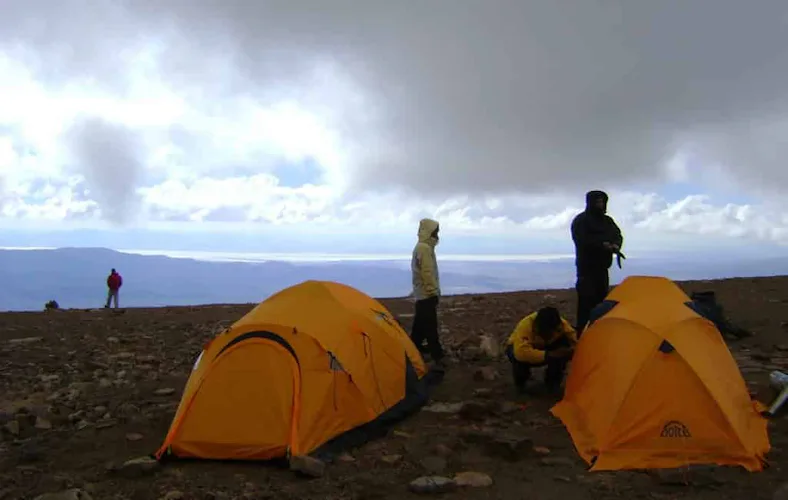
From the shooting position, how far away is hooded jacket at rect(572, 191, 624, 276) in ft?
33.1

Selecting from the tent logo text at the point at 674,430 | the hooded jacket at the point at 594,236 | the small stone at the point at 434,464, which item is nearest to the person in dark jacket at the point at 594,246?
the hooded jacket at the point at 594,236

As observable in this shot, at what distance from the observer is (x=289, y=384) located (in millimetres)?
7512

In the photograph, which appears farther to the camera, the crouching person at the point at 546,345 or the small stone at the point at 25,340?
the small stone at the point at 25,340

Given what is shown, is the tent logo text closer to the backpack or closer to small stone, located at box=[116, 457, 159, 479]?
small stone, located at box=[116, 457, 159, 479]

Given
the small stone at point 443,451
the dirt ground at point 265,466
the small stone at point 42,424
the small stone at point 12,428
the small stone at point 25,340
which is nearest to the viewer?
the dirt ground at point 265,466

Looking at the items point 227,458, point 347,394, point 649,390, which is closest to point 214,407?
point 227,458

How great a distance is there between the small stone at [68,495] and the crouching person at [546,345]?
18.8ft

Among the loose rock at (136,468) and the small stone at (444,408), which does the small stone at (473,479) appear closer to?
the small stone at (444,408)

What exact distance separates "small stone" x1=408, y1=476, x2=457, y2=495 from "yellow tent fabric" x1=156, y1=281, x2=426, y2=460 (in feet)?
4.69

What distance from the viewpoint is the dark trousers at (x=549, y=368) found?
9.16 meters

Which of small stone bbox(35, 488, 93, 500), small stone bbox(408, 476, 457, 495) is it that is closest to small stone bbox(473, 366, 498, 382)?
small stone bbox(408, 476, 457, 495)

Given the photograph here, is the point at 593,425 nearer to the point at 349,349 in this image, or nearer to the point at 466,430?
the point at 466,430

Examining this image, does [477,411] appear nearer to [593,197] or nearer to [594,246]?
[594,246]

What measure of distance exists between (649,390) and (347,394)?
3.51 m
